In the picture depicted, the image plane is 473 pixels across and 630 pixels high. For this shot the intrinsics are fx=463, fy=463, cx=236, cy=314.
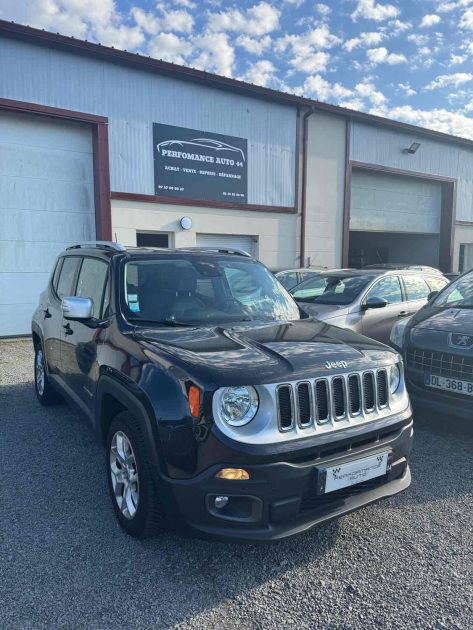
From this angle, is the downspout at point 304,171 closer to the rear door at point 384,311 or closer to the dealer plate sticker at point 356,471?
the rear door at point 384,311

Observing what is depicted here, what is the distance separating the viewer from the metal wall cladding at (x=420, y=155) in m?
15.7

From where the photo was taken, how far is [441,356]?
454 cm

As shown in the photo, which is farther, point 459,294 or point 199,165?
point 199,165

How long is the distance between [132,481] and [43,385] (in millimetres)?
3029

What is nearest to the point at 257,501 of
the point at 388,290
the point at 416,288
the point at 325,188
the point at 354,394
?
the point at 354,394

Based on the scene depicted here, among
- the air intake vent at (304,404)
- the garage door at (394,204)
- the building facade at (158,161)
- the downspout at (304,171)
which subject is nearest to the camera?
the air intake vent at (304,404)

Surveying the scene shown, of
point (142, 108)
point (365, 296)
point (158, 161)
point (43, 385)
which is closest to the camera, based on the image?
point (43, 385)

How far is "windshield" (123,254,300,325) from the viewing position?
11.4ft

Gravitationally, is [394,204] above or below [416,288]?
above

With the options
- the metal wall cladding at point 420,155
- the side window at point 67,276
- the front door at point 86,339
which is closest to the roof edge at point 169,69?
the metal wall cladding at point 420,155

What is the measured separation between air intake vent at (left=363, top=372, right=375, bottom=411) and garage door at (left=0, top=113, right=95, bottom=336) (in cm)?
955

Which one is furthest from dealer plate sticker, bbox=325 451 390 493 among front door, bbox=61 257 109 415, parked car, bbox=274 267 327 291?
parked car, bbox=274 267 327 291

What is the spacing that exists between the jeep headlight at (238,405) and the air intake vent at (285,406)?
0.44 feet

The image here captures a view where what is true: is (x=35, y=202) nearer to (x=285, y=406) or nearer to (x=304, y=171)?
(x=304, y=171)
